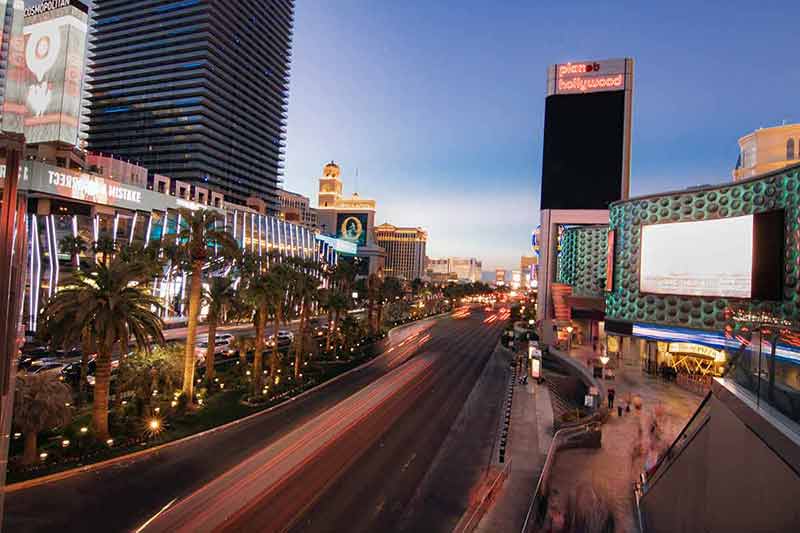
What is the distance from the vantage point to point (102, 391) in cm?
2189

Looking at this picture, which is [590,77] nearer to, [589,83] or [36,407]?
[589,83]

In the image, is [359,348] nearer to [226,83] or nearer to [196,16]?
[226,83]

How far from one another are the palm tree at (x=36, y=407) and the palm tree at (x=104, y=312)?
94.9 inches

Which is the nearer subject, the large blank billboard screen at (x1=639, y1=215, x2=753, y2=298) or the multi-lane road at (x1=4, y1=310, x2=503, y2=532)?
the multi-lane road at (x1=4, y1=310, x2=503, y2=532)

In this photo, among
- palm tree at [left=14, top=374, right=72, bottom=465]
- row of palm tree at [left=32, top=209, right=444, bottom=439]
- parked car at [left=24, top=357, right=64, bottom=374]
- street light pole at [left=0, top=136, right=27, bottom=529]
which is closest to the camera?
street light pole at [left=0, top=136, right=27, bottom=529]

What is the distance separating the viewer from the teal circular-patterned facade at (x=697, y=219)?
3219 cm

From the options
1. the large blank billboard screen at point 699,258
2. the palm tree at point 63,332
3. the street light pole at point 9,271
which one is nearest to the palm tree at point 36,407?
the palm tree at point 63,332

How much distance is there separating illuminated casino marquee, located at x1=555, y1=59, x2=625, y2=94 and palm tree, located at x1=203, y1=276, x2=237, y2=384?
2709 inches

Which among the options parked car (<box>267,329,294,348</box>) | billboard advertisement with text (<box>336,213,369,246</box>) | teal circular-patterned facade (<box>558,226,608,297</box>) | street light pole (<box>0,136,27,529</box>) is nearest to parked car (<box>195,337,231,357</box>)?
parked car (<box>267,329,294,348</box>)

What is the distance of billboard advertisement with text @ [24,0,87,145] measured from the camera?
67.3 meters

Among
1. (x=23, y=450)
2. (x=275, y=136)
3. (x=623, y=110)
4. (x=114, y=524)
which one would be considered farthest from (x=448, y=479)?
(x=275, y=136)

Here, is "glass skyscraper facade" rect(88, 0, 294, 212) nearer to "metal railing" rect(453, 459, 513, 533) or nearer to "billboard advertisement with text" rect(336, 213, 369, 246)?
"billboard advertisement with text" rect(336, 213, 369, 246)

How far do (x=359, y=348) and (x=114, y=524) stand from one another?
130 feet

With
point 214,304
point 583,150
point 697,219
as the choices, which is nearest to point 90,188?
point 214,304
